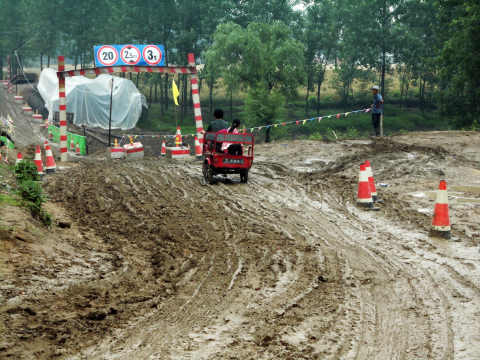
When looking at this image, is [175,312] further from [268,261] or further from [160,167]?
[160,167]

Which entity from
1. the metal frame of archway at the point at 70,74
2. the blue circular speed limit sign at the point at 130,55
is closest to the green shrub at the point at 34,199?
the metal frame of archway at the point at 70,74

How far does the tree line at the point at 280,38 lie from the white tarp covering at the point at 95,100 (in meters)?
8.29

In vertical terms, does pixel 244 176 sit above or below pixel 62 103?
below

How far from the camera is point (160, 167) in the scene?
16047 millimetres

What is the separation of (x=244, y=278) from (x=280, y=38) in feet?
143

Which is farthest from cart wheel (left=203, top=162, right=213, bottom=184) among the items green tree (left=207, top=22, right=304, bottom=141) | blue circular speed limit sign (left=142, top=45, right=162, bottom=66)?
green tree (left=207, top=22, right=304, bottom=141)

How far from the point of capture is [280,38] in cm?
4675

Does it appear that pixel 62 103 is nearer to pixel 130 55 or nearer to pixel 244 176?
pixel 130 55

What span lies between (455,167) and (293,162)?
15.9 ft

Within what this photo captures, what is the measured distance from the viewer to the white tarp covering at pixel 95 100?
43750 millimetres

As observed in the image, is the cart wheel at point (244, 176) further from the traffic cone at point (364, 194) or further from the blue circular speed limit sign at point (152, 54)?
the blue circular speed limit sign at point (152, 54)

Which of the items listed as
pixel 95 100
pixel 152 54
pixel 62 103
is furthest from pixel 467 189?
pixel 95 100

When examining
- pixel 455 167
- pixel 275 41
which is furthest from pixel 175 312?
pixel 275 41

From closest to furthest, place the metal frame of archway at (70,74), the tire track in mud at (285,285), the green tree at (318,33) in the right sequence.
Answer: the tire track in mud at (285,285)
the metal frame of archway at (70,74)
the green tree at (318,33)
